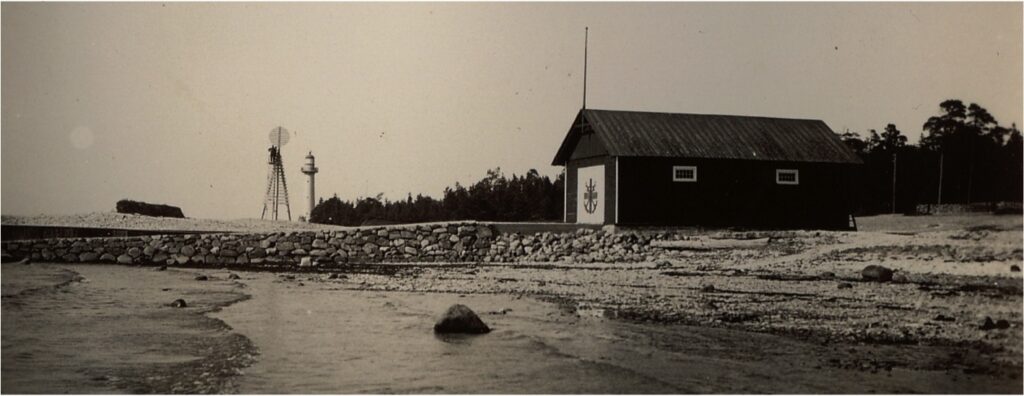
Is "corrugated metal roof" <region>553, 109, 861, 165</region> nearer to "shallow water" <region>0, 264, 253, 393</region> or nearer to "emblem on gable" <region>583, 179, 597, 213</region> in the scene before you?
"emblem on gable" <region>583, 179, 597, 213</region>

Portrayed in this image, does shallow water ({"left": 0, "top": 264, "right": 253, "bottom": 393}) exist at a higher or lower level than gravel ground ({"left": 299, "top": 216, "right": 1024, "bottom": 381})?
lower

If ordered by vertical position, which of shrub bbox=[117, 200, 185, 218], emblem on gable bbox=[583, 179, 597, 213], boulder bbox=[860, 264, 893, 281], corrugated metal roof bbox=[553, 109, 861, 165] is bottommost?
boulder bbox=[860, 264, 893, 281]

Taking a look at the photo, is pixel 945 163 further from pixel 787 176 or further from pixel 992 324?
pixel 992 324

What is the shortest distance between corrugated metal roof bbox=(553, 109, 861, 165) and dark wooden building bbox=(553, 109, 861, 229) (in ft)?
0.10

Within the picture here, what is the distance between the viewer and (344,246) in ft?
89.1

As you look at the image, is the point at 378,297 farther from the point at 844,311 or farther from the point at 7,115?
the point at 844,311

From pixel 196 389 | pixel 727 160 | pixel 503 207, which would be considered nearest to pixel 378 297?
pixel 196 389

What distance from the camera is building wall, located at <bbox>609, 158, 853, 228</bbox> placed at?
2569cm

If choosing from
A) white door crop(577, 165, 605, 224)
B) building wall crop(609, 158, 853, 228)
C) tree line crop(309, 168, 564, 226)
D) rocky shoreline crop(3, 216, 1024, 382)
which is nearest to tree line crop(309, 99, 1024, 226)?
tree line crop(309, 168, 564, 226)

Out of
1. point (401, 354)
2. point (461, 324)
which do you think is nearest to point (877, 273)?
point (461, 324)

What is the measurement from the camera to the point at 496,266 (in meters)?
22.5

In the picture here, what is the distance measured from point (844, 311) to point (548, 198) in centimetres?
2270

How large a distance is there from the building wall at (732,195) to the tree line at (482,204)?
27.1 ft

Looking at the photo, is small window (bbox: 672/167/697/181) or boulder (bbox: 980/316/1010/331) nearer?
boulder (bbox: 980/316/1010/331)
